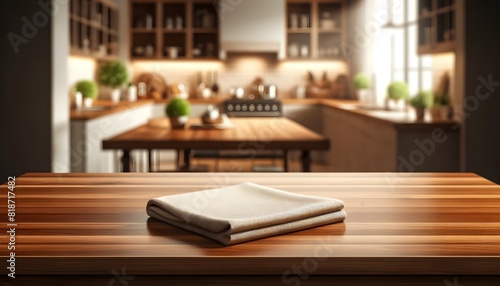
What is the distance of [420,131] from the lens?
15.3 feet

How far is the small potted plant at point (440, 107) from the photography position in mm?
4730

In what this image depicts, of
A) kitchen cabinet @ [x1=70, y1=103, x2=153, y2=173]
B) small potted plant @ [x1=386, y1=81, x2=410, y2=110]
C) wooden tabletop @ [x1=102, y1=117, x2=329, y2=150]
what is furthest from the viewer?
small potted plant @ [x1=386, y1=81, x2=410, y2=110]

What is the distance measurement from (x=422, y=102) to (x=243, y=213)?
3.79m

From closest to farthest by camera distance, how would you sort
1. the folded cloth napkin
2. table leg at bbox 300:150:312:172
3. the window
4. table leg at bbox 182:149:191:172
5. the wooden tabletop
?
the folded cloth napkin
the wooden tabletop
table leg at bbox 300:150:312:172
table leg at bbox 182:149:191:172
the window

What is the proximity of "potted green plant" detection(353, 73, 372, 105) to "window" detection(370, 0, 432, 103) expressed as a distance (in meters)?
0.13

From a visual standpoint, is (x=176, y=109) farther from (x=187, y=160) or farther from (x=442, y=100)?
(x=442, y=100)

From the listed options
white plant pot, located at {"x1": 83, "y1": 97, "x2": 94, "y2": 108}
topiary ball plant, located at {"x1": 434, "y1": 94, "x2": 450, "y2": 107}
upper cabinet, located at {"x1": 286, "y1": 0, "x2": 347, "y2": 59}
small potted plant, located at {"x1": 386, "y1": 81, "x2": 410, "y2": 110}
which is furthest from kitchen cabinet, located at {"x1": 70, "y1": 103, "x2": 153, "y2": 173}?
upper cabinet, located at {"x1": 286, "y1": 0, "x2": 347, "y2": 59}

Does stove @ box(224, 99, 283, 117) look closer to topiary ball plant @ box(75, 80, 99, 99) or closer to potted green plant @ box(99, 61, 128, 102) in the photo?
potted green plant @ box(99, 61, 128, 102)

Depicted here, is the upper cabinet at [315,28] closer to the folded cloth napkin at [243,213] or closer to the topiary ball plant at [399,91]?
the topiary ball plant at [399,91]

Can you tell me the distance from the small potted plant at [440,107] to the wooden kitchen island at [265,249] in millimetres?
3291

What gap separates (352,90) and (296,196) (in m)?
7.93

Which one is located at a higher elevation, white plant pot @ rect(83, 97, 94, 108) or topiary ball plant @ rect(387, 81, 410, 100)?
topiary ball plant @ rect(387, 81, 410, 100)

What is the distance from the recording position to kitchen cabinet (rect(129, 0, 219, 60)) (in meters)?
9.44

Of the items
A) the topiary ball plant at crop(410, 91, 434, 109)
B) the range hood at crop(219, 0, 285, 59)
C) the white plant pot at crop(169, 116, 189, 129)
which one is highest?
the range hood at crop(219, 0, 285, 59)
